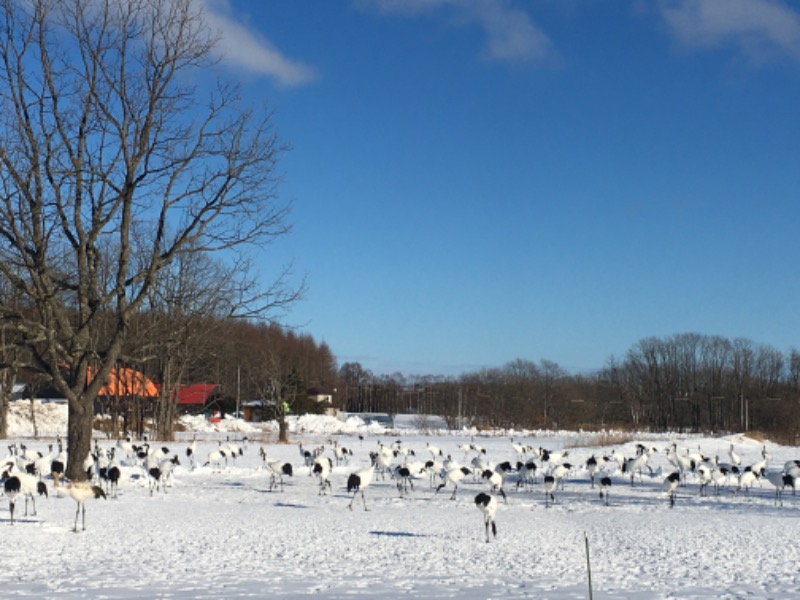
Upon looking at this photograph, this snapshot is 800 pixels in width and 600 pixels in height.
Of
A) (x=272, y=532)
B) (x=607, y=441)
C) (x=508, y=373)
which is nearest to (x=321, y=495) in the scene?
(x=272, y=532)

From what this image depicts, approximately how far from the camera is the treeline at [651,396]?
75.3 m

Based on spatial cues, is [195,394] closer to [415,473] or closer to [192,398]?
[192,398]

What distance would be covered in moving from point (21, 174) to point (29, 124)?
1316 mm

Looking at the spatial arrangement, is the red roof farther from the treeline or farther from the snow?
the snow

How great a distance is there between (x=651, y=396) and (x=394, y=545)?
8018 cm

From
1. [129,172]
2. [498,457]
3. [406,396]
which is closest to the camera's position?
[129,172]

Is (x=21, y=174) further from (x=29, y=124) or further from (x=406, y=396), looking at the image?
(x=406, y=396)

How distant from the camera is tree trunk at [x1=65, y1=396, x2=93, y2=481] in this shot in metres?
19.7

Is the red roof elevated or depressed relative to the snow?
elevated

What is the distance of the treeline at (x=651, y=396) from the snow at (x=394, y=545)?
50.2 m

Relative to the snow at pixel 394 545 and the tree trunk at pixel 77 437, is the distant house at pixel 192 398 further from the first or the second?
the tree trunk at pixel 77 437

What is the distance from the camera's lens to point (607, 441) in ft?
130

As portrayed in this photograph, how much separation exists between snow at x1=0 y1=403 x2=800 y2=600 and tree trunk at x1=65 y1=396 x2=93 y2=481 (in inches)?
26.3

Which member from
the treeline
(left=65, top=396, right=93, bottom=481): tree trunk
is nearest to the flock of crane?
(left=65, top=396, right=93, bottom=481): tree trunk
